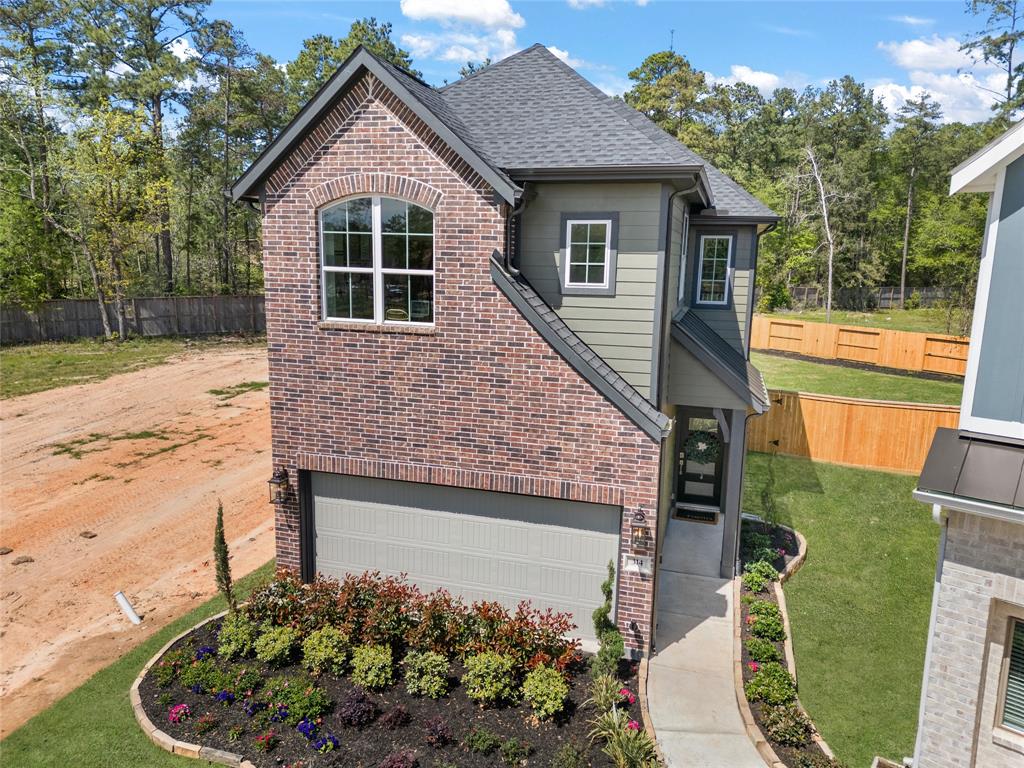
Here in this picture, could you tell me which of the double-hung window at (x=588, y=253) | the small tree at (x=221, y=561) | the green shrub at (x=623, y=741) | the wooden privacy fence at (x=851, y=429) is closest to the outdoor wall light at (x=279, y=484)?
the small tree at (x=221, y=561)

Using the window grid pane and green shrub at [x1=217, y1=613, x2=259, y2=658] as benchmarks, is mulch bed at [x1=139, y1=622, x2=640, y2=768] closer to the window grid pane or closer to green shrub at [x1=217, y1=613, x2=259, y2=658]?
green shrub at [x1=217, y1=613, x2=259, y2=658]

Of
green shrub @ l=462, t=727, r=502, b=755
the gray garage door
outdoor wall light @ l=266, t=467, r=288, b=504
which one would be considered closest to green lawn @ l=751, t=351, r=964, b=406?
the gray garage door

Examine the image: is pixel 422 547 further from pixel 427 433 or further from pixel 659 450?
pixel 659 450

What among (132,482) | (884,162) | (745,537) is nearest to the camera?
(745,537)

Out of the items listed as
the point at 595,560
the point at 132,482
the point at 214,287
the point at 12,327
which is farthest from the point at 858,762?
the point at 214,287

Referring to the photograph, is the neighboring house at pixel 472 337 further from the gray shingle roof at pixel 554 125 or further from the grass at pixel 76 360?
the grass at pixel 76 360

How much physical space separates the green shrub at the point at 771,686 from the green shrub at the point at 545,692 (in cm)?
251

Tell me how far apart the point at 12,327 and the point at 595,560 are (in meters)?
34.5

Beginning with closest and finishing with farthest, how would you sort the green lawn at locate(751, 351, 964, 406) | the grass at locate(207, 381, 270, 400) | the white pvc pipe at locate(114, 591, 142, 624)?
the white pvc pipe at locate(114, 591, 142, 624)
the green lawn at locate(751, 351, 964, 406)
the grass at locate(207, 381, 270, 400)

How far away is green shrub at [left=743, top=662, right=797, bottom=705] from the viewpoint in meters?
8.32

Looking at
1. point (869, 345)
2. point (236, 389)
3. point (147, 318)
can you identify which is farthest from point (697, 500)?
point (147, 318)

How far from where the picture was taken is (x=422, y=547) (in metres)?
10.2

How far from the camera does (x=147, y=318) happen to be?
36.1 m

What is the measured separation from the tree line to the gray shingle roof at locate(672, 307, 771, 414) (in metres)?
21.6
